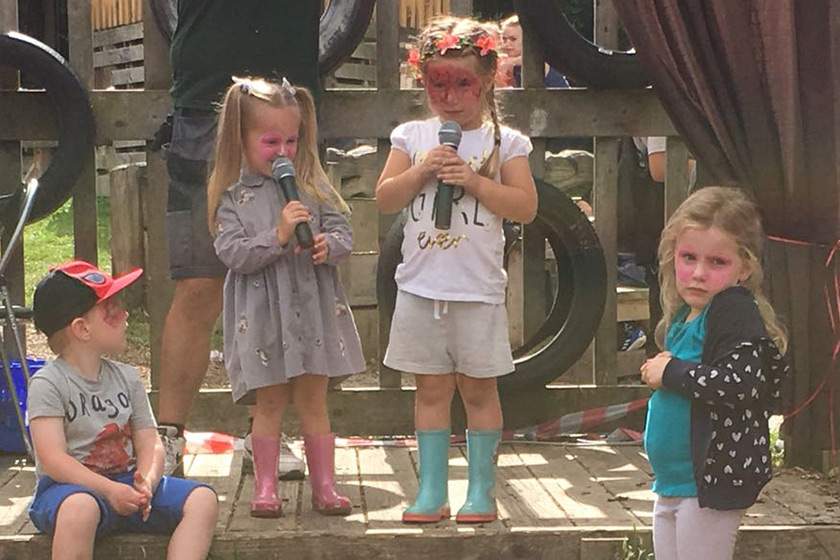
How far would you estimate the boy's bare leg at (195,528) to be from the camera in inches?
144

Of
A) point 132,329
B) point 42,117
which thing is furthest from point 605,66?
point 132,329

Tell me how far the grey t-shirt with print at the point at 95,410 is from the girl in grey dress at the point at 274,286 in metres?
0.40

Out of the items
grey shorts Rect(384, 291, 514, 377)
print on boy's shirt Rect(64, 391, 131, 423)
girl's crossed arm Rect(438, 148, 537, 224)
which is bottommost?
print on boy's shirt Rect(64, 391, 131, 423)

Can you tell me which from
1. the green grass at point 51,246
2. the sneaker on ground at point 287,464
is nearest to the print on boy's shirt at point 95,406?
the sneaker on ground at point 287,464

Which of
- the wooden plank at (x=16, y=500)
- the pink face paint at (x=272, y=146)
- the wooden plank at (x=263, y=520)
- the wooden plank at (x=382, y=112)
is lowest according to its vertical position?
the wooden plank at (x=263, y=520)

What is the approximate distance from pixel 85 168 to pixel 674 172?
7.14 feet

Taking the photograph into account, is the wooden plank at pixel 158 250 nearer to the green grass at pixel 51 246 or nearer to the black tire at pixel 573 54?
the black tire at pixel 573 54

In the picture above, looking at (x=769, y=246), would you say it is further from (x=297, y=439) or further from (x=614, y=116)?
(x=297, y=439)

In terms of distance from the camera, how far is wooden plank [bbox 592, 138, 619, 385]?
5.50 metres

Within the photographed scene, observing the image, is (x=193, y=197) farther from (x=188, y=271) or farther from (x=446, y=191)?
(x=446, y=191)

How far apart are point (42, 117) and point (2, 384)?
3.18 ft

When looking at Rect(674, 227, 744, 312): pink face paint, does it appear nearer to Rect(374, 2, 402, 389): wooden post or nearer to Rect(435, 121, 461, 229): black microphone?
Rect(435, 121, 461, 229): black microphone

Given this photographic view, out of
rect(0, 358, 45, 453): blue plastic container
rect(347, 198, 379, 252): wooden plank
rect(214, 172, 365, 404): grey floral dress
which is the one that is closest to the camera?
rect(214, 172, 365, 404): grey floral dress

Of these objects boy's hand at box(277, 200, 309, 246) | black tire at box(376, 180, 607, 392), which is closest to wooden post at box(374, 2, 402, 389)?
black tire at box(376, 180, 607, 392)
